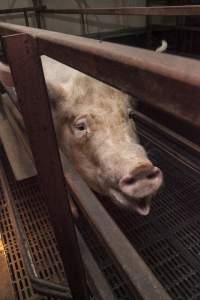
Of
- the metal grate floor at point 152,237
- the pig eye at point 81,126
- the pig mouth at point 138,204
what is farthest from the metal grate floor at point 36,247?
the pig eye at point 81,126

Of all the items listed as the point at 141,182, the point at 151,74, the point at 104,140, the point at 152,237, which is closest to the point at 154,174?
the point at 141,182

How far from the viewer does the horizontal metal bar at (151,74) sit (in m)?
0.41

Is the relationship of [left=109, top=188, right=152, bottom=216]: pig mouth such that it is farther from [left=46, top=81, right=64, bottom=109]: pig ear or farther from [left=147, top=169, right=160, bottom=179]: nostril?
[left=46, top=81, right=64, bottom=109]: pig ear

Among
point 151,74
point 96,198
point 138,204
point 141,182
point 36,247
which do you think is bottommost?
point 36,247

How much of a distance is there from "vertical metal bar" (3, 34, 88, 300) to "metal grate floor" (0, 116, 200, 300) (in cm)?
77

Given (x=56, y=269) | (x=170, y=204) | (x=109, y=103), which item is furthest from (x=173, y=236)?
(x=109, y=103)

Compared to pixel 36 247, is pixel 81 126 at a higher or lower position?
higher

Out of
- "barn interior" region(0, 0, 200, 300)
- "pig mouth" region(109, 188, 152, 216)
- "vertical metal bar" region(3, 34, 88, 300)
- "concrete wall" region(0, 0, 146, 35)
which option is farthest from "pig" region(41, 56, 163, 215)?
"concrete wall" region(0, 0, 146, 35)

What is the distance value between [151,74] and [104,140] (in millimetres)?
1458

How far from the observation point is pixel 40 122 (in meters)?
1.11

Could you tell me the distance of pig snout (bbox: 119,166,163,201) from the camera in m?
1.60

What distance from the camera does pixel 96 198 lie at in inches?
50.1

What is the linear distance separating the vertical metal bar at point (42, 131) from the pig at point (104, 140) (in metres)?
0.43

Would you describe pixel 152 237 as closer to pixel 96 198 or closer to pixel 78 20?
pixel 96 198
